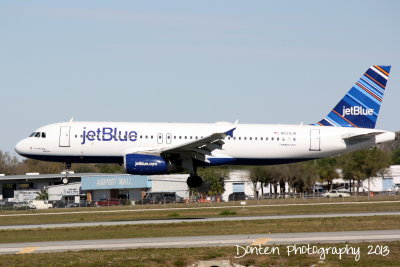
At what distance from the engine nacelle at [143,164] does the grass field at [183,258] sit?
16876 mm

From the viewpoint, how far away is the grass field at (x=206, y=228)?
31.5m

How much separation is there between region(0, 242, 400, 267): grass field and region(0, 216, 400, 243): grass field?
621 centimetres

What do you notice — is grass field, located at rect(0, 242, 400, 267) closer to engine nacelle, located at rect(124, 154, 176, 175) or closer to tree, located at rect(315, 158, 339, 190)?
engine nacelle, located at rect(124, 154, 176, 175)

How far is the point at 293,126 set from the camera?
162 ft

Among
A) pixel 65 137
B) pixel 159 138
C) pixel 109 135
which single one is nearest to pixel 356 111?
pixel 159 138

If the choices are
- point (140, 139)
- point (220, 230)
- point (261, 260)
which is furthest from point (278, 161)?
Result: point (261, 260)

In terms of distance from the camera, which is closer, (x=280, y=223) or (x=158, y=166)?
(x=280, y=223)

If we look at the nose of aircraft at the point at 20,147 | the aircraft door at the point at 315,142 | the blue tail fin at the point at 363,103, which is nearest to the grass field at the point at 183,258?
the nose of aircraft at the point at 20,147

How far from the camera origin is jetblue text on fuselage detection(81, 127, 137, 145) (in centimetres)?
4559

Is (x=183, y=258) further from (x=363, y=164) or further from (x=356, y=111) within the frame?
(x=363, y=164)

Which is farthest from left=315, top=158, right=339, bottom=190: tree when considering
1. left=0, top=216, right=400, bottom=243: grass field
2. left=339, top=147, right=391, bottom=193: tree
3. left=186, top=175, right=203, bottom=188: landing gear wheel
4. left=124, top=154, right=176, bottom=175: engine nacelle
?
left=0, top=216, right=400, bottom=243: grass field

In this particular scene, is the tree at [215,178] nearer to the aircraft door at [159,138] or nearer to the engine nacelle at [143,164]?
the aircraft door at [159,138]

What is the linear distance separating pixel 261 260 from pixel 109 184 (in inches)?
2572

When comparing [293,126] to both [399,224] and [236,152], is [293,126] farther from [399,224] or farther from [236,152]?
[399,224]
